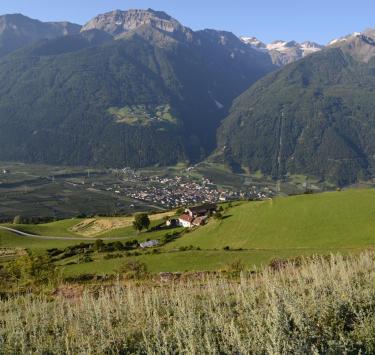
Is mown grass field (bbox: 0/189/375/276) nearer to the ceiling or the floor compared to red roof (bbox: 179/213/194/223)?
nearer to the ceiling

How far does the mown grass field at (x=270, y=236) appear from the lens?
53125 millimetres

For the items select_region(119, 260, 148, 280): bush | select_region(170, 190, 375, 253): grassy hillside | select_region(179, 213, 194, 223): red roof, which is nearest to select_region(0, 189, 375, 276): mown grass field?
select_region(170, 190, 375, 253): grassy hillside

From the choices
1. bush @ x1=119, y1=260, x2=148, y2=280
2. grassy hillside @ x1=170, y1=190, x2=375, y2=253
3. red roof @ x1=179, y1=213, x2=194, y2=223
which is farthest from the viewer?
red roof @ x1=179, y1=213, x2=194, y2=223

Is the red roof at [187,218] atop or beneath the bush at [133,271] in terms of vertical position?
beneath

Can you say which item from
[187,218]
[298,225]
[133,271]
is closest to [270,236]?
[298,225]

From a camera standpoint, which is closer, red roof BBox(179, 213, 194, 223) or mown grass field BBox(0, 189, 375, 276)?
mown grass field BBox(0, 189, 375, 276)

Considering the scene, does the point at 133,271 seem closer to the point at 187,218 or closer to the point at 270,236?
the point at 270,236

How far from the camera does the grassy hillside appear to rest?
207 ft

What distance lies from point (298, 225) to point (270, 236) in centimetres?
495

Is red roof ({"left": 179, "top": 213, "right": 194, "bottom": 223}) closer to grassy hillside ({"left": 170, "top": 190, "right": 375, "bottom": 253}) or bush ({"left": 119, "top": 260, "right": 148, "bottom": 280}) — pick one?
grassy hillside ({"left": 170, "top": 190, "right": 375, "bottom": 253})

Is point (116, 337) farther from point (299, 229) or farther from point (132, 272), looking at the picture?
point (299, 229)

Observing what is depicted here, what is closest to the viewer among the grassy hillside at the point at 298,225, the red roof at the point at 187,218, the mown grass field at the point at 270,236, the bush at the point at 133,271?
the bush at the point at 133,271

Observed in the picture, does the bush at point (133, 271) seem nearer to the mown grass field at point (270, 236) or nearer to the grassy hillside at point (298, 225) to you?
the mown grass field at point (270, 236)

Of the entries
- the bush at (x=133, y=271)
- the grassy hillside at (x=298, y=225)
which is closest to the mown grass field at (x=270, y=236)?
the grassy hillside at (x=298, y=225)
